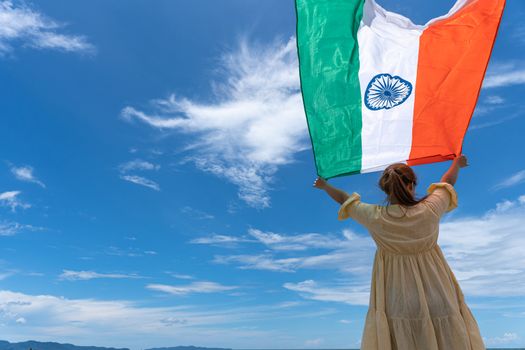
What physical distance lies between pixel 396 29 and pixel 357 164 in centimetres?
241

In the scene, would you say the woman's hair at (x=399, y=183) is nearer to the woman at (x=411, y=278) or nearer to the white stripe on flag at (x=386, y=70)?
the woman at (x=411, y=278)

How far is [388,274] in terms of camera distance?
15.2 feet

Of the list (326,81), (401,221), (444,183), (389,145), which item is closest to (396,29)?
(326,81)

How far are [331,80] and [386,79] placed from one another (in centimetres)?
82

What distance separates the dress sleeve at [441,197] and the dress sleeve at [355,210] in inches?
25.4

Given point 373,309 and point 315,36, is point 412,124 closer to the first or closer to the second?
point 315,36

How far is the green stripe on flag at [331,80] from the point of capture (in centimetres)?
630

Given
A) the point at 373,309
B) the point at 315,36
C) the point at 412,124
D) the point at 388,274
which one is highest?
the point at 315,36

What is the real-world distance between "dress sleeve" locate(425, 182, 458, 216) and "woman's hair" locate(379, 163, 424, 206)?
0.15m

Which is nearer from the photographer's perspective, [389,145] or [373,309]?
[373,309]

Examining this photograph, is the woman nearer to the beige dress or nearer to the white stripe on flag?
the beige dress

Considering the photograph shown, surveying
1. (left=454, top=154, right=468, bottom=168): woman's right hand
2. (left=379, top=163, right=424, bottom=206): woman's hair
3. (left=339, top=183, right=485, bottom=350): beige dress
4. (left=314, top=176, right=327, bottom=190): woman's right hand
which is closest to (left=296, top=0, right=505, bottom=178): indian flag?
(left=454, top=154, right=468, bottom=168): woman's right hand

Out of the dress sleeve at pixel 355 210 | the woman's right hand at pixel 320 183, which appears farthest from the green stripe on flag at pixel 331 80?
the dress sleeve at pixel 355 210

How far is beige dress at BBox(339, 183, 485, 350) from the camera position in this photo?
4.31 metres
